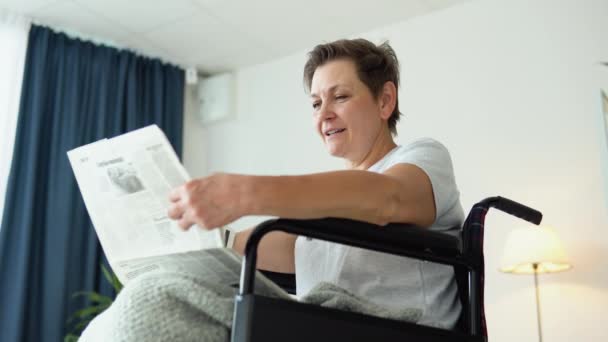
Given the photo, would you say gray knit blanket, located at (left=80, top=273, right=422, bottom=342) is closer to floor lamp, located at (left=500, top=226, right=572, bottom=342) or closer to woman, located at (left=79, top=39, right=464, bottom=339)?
woman, located at (left=79, top=39, right=464, bottom=339)

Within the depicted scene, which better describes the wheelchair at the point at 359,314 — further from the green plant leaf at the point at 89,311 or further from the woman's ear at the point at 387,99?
the green plant leaf at the point at 89,311

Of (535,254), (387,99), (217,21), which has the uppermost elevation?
(217,21)

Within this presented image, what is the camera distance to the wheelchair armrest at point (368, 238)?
79 centimetres

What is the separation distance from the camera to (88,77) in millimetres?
3697

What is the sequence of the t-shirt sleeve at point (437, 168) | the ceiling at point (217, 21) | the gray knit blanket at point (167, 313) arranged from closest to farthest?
1. the gray knit blanket at point (167, 313)
2. the t-shirt sleeve at point (437, 168)
3. the ceiling at point (217, 21)

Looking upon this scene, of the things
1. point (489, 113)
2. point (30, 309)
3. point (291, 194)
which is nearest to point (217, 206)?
point (291, 194)

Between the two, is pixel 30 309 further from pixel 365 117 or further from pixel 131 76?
pixel 365 117

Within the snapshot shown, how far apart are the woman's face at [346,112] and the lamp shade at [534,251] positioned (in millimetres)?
1457

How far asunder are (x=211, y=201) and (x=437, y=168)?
44 centimetres

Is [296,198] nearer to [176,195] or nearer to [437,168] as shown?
[176,195]

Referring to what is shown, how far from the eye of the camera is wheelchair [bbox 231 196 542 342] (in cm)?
77

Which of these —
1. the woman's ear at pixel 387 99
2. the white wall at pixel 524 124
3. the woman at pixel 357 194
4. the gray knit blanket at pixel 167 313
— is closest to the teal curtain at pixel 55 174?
the white wall at pixel 524 124

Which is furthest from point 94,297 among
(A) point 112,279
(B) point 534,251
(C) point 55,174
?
(B) point 534,251

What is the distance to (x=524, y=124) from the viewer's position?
3.00 m
